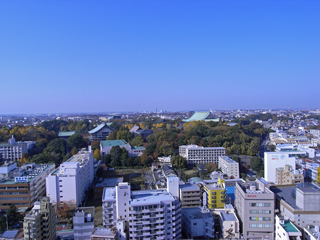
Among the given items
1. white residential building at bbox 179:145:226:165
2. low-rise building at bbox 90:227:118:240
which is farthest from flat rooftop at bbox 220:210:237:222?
white residential building at bbox 179:145:226:165

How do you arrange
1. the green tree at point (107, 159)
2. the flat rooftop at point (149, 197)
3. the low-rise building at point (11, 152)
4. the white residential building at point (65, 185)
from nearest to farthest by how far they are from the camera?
the flat rooftop at point (149, 197) < the white residential building at point (65, 185) < the green tree at point (107, 159) < the low-rise building at point (11, 152)

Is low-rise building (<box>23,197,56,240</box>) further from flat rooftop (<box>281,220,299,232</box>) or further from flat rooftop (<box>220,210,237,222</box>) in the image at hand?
flat rooftop (<box>281,220,299,232</box>)

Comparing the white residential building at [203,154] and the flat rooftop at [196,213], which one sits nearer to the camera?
the flat rooftop at [196,213]

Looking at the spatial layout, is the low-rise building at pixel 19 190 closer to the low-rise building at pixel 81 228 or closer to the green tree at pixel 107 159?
the low-rise building at pixel 81 228

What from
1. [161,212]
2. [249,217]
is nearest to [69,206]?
[161,212]

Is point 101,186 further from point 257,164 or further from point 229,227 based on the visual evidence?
point 257,164

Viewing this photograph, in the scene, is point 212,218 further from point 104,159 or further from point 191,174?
point 104,159

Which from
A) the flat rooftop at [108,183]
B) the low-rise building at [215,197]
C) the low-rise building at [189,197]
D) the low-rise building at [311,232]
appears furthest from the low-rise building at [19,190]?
the low-rise building at [311,232]
